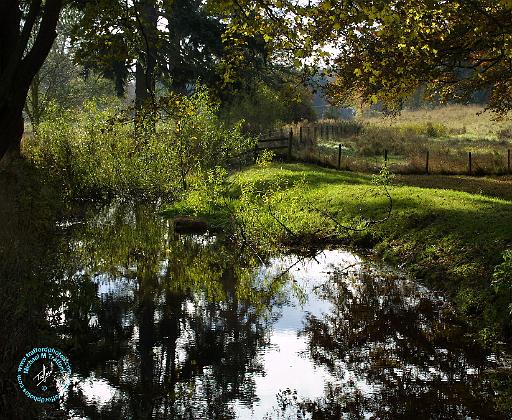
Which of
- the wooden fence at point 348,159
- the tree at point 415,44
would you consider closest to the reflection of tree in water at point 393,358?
the tree at point 415,44

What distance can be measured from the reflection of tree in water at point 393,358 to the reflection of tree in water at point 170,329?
970mm

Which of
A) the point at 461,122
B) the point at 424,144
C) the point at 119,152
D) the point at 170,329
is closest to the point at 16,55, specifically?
the point at 170,329

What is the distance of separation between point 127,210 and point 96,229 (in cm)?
452

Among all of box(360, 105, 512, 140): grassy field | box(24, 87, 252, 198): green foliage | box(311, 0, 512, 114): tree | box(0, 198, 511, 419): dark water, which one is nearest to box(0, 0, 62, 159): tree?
box(0, 198, 511, 419): dark water

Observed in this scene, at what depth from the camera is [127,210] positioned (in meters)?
24.0

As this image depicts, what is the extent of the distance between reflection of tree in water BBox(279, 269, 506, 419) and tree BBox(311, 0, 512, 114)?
372 centimetres

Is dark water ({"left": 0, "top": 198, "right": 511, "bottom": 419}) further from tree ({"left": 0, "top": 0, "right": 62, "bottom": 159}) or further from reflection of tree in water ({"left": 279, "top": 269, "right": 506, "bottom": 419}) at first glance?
tree ({"left": 0, "top": 0, "right": 62, "bottom": 159})

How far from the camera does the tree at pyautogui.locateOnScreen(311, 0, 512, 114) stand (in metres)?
9.01

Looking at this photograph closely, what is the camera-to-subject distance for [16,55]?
894 cm

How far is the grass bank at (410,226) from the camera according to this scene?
11523 mm

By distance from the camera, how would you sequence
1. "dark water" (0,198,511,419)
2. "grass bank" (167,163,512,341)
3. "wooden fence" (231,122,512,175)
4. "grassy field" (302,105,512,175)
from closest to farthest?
"dark water" (0,198,511,419) < "grass bank" (167,163,512,341) < "wooden fence" (231,122,512,175) < "grassy field" (302,105,512,175)

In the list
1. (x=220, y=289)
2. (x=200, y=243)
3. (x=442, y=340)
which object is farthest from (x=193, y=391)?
(x=200, y=243)

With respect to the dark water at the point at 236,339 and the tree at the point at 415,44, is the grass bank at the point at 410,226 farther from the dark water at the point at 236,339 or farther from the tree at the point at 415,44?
the tree at the point at 415,44

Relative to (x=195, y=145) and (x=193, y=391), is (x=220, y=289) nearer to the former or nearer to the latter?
(x=193, y=391)
